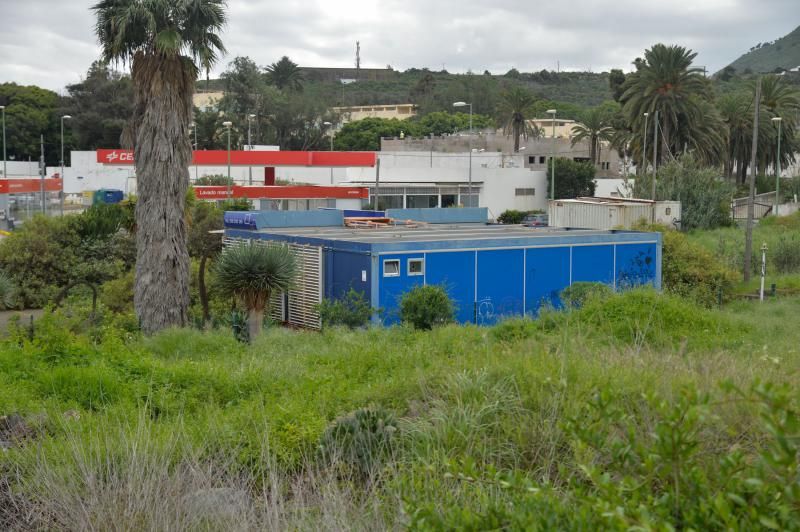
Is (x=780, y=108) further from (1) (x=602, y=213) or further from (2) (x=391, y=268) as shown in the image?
(2) (x=391, y=268)

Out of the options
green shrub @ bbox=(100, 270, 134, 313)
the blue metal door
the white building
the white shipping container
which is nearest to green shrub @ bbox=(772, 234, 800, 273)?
the white shipping container

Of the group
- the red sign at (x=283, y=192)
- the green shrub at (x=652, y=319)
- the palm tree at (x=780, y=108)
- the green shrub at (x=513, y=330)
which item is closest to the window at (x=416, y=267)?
the green shrub at (x=652, y=319)

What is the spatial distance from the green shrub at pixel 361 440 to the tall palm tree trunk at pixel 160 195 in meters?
15.3

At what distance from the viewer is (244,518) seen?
614 centimetres

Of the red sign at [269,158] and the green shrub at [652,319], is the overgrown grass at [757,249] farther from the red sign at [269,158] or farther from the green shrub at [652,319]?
the red sign at [269,158]

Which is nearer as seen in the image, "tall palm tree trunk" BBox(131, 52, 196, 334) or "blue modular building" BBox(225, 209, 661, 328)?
"tall palm tree trunk" BBox(131, 52, 196, 334)

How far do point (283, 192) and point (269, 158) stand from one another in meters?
11.6

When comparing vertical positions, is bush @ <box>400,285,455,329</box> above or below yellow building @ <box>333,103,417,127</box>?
below

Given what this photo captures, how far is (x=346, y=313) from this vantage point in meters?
21.8

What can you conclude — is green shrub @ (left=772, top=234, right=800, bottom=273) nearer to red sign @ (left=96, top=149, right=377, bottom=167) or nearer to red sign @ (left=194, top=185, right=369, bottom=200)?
red sign @ (left=194, top=185, right=369, bottom=200)

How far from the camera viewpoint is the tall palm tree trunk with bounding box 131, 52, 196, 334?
2272cm

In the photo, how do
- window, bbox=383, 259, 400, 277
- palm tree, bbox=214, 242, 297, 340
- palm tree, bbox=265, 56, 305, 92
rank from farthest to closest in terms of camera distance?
palm tree, bbox=265, 56, 305, 92
window, bbox=383, 259, 400, 277
palm tree, bbox=214, 242, 297, 340

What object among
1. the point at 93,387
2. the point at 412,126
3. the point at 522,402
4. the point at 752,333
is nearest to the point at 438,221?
the point at 752,333

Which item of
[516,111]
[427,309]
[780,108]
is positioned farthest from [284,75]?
[427,309]
